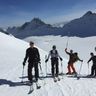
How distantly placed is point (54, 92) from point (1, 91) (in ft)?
8.56

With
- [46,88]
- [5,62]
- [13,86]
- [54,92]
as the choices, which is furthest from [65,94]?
[5,62]

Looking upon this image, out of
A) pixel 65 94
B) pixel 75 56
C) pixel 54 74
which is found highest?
pixel 75 56

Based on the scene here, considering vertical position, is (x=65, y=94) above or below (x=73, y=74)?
below

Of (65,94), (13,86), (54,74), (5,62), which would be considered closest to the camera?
(65,94)

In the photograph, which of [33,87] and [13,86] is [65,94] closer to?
[33,87]

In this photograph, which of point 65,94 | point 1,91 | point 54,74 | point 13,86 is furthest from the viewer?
point 54,74

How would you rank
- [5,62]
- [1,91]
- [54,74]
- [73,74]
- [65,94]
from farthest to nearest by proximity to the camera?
[5,62], [73,74], [54,74], [1,91], [65,94]

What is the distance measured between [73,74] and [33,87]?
5.91m

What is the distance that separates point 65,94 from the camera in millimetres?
13008

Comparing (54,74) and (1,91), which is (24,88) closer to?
(1,91)

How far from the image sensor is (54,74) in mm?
17844

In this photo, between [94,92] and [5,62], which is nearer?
[94,92]

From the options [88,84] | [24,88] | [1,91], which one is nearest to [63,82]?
[88,84]

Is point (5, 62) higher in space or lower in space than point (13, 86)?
higher
